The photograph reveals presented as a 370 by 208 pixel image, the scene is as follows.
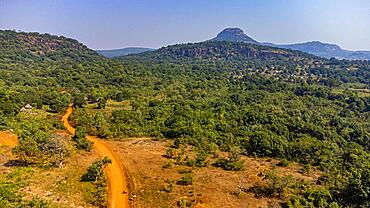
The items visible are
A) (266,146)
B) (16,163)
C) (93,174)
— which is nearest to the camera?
(93,174)

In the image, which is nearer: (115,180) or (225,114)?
(115,180)

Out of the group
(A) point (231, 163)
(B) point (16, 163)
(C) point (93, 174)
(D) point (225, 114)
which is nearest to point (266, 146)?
(A) point (231, 163)

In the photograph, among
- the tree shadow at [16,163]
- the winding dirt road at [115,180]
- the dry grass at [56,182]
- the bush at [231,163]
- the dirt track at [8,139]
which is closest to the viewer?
the dry grass at [56,182]

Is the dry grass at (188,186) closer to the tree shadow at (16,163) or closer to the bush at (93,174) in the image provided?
the bush at (93,174)

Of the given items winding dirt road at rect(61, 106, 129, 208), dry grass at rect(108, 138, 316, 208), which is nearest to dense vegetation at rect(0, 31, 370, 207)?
dry grass at rect(108, 138, 316, 208)

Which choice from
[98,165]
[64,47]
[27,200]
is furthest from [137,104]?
[64,47]

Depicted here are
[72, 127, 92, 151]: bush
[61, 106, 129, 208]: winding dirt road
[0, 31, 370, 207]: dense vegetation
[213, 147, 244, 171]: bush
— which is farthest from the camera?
[72, 127, 92, 151]: bush

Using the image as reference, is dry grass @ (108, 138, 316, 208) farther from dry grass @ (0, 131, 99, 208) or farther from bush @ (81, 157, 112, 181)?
dry grass @ (0, 131, 99, 208)

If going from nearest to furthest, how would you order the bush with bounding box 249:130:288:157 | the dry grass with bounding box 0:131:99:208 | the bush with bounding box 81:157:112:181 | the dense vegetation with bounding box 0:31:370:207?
the dry grass with bounding box 0:131:99:208 → the bush with bounding box 81:157:112:181 → the dense vegetation with bounding box 0:31:370:207 → the bush with bounding box 249:130:288:157

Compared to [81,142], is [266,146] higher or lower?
lower

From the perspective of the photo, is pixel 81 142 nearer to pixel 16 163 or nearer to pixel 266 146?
pixel 16 163

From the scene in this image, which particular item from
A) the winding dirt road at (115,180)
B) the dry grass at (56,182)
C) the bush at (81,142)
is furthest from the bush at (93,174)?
the bush at (81,142)

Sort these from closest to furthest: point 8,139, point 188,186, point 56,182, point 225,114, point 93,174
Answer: point 56,182 < point 188,186 < point 93,174 < point 8,139 < point 225,114
